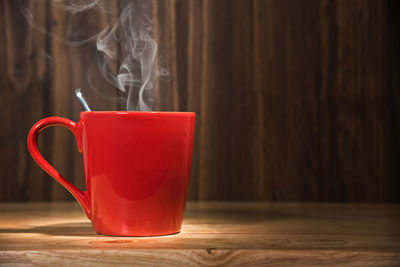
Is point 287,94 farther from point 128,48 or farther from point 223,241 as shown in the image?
point 223,241

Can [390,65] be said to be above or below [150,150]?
above

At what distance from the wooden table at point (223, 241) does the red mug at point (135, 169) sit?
24 mm

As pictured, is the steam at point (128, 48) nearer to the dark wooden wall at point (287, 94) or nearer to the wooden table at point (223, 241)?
the dark wooden wall at point (287, 94)

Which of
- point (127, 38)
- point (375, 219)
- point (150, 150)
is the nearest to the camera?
point (150, 150)

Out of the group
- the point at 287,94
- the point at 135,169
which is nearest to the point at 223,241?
the point at 135,169

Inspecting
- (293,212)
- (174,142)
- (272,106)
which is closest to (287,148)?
(272,106)

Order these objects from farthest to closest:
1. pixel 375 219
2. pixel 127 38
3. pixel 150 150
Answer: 1. pixel 127 38
2. pixel 375 219
3. pixel 150 150

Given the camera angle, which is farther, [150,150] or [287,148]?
[287,148]

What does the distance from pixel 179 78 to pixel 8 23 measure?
13.8 inches

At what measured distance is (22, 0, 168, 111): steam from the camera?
1020 millimetres

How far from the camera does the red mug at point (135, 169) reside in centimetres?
64

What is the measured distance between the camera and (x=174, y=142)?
2.16 feet

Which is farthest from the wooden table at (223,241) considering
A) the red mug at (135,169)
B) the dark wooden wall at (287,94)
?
the dark wooden wall at (287,94)

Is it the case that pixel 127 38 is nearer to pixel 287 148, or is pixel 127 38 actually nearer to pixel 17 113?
pixel 17 113
